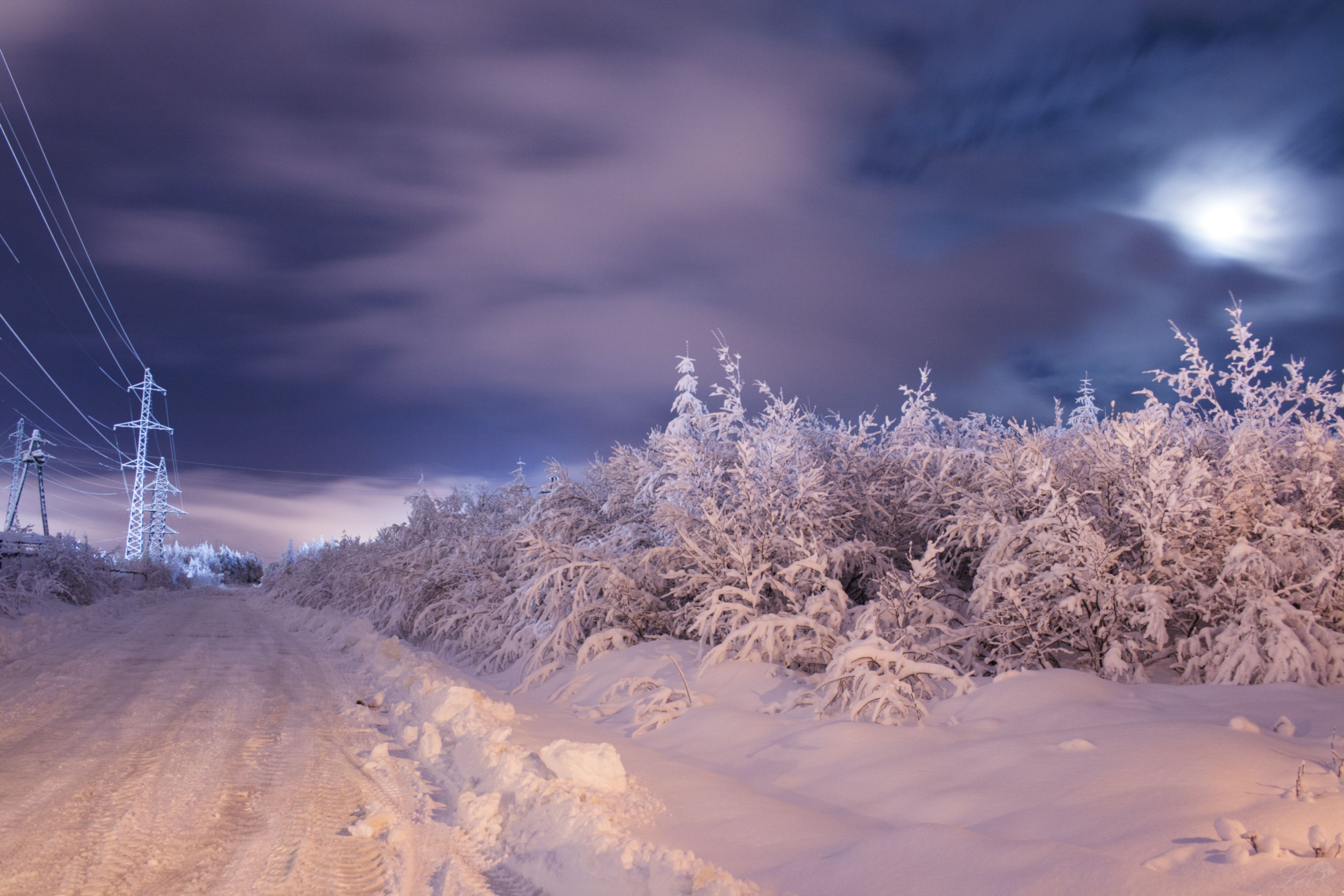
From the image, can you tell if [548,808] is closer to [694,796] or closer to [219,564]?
[694,796]

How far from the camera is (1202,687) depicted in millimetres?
5875

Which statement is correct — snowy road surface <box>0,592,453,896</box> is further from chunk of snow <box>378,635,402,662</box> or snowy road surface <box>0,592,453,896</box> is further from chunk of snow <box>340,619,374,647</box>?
chunk of snow <box>340,619,374,647</box>

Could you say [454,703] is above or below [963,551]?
below

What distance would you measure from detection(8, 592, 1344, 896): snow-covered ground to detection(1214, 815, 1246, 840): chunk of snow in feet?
0.06

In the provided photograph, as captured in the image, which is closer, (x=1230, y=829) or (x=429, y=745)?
(x=1230, y=829)

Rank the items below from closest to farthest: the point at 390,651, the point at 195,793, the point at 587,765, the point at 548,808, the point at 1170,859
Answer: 1. the point at 1170,859
2. the point at 548,808
3. the point at 587,765
4. the point at 195,793
5. the point at 390,651

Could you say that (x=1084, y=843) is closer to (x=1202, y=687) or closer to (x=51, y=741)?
(x=1202, y=687)

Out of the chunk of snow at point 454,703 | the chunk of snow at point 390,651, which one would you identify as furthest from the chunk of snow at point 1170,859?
the chunk of snow at point 390,651

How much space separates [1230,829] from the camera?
3.00 meters

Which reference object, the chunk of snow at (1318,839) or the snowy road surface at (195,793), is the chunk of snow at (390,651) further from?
the chunk of snow at (1318,839)

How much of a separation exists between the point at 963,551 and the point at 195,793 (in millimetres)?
8956

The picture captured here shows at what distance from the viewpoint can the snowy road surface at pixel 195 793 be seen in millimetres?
3627

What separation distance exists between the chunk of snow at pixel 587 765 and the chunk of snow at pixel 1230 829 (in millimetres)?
3164

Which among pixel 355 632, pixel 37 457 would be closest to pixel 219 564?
pixel 37 457
